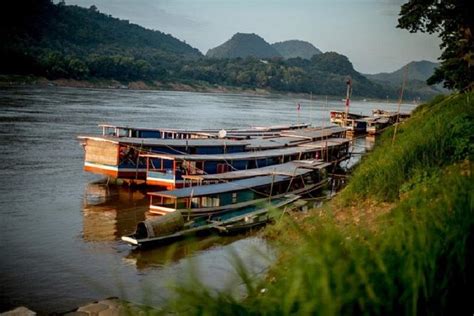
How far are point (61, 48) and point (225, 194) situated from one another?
366ft

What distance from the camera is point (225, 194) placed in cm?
1945

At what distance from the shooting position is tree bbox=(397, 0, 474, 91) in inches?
840

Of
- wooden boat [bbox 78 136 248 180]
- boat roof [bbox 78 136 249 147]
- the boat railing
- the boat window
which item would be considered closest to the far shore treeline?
wooden boat [bbox 78 136 248 180]

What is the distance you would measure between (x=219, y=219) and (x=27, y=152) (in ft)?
59.3

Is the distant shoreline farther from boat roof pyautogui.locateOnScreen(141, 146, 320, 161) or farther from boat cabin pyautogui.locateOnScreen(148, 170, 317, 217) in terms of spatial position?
boat cabin pyautogui.locateOnScreen(148, 170, 317, 217)

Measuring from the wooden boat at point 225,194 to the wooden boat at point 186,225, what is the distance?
39 centimetres

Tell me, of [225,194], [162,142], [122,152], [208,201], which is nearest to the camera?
[208,201]

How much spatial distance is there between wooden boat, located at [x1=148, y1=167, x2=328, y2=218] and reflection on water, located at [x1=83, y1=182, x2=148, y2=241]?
1215 millimetres

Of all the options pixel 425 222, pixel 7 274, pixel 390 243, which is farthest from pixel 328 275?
pixel 7 274

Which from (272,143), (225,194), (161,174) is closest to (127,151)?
(161,174)

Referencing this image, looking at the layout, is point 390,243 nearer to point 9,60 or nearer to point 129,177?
point 129,177

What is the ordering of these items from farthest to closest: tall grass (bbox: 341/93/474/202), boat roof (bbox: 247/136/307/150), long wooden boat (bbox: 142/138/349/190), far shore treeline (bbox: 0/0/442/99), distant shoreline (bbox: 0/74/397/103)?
far shore treeline (bbox: 0/0/442/99), distant shoreline (bbox: 0/74/397/103), boat roof (bbox: 247/136/307/150), long wooden boat (bbox: 142/138/349/190), tall grass (bbox: 341/93/474/202)

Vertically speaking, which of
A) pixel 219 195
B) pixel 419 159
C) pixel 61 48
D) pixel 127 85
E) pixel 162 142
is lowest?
pixel 219 195

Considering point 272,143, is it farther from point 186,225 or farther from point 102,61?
point 102,61
